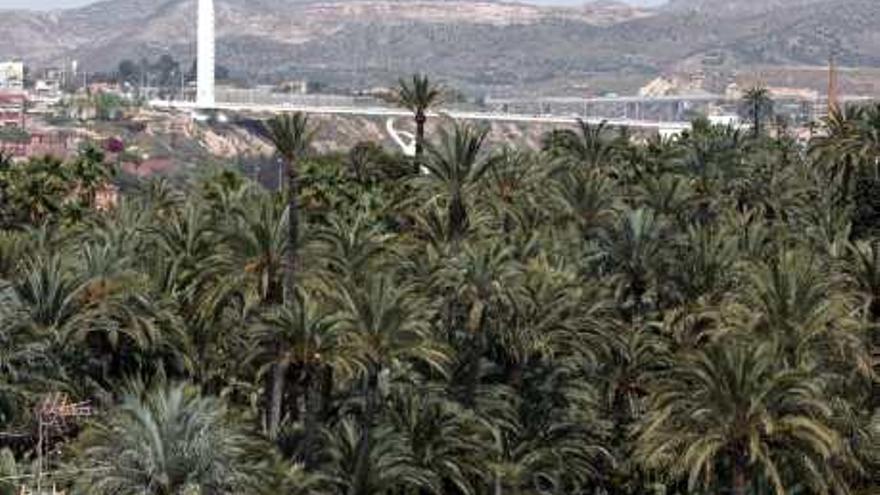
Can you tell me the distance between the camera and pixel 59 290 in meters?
51.0

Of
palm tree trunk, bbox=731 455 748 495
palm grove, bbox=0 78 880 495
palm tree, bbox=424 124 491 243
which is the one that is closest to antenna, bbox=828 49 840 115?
palm grove, bbox=0 78 880 495

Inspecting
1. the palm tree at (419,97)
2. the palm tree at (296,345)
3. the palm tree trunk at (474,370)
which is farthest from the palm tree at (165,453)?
the palm tree at (419,97)

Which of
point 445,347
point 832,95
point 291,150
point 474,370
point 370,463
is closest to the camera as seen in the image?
point 370,463

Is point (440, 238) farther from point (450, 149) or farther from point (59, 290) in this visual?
point (59, 290)

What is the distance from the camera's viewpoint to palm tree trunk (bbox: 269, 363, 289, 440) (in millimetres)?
48188

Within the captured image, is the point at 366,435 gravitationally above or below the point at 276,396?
below

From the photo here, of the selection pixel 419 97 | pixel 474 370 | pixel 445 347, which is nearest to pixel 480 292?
pixel 474 370

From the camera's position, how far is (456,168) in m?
66.5

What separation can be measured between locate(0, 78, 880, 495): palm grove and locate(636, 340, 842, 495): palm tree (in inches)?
3.4

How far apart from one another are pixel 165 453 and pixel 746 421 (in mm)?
15084

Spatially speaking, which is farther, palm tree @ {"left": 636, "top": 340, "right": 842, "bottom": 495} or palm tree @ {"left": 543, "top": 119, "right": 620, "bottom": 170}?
palm tree @ {"left": 543, "top": 119, "right": 620, "bottom": 170}

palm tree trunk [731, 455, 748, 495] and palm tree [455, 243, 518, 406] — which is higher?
palm tree [455, 243, 518, 406]

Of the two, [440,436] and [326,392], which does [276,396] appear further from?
[440,436]

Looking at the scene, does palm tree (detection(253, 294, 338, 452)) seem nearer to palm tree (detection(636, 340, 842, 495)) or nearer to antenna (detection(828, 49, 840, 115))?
palm tree (detection(636, 340, 842, 495))
